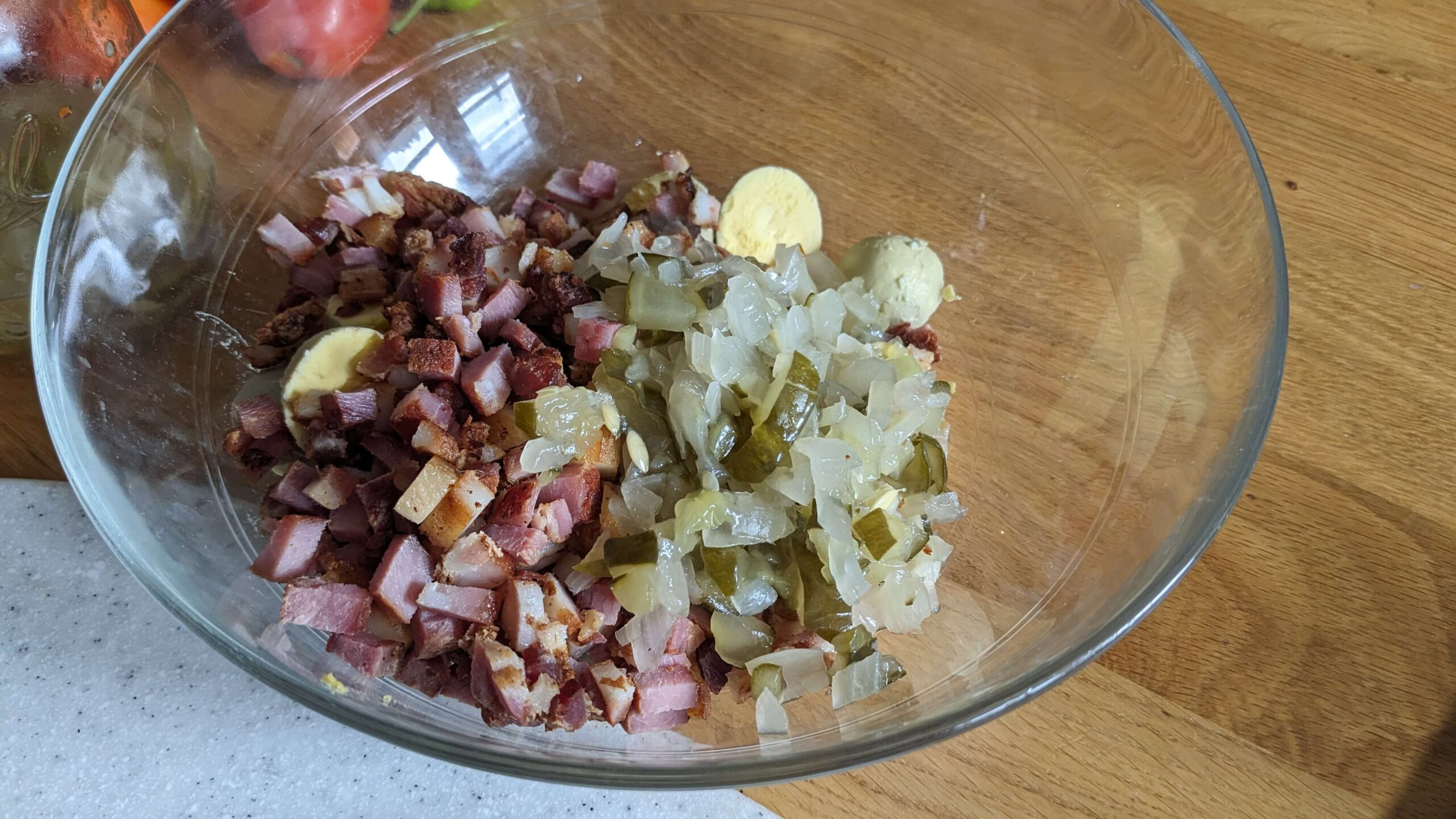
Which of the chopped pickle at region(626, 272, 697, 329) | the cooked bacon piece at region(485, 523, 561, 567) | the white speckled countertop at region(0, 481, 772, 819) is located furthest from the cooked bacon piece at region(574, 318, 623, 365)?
the white speckled countertop at region(0, 481, 772, 819)

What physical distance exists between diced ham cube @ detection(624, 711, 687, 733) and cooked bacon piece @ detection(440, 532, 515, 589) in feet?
0.74

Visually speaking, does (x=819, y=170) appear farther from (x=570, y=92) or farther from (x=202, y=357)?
(x=202, y=357)

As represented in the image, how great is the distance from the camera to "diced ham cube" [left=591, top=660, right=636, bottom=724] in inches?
40.0

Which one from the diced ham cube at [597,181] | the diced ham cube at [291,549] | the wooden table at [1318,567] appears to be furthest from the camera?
the diced ham cube at [597,181]

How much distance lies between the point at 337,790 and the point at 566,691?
0.41 m

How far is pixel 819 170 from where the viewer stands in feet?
4.97

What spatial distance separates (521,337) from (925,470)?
0.56 metres

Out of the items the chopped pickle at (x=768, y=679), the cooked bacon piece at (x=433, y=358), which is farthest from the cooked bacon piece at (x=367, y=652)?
the chopped pickle at (x=768, y=679)

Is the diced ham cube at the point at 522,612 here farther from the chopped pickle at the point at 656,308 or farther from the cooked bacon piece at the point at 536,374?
the chopped pickle at the point at 656,308

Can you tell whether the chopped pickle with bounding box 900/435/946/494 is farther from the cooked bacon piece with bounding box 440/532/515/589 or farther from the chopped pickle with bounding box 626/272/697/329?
the cooked bacon piece with bounding box 440/532/515/589

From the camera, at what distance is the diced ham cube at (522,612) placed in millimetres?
1002

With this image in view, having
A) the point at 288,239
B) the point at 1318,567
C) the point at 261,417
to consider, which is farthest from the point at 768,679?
the point at 288,239

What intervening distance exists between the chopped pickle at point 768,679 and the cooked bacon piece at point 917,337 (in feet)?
1.85

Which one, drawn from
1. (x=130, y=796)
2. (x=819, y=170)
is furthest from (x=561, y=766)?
(x=819, y=170)
